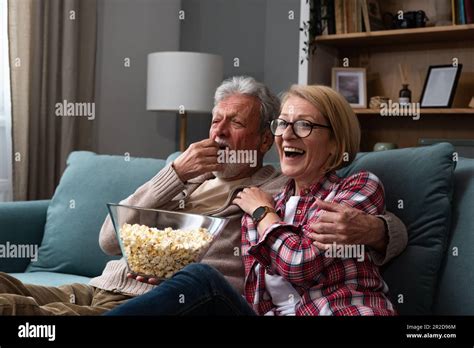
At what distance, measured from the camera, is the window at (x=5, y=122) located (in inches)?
113

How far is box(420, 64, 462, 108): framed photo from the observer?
2879 millimetres

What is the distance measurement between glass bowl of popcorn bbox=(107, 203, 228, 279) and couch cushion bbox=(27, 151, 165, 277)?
0.63 meters

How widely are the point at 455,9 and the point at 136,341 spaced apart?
230 centimetres

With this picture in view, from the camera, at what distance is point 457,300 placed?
131 centimetres

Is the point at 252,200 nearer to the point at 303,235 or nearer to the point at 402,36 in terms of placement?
the point at 303,235

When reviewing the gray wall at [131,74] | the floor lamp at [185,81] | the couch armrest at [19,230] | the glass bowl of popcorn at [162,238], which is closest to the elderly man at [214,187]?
the glass bowl of popcorn at [162,238]

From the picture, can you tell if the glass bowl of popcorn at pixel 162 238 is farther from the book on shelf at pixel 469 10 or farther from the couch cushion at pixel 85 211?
the book on shelf at pixel 469 10

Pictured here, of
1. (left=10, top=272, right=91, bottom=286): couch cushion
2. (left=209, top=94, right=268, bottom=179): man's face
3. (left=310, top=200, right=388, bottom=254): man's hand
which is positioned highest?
(left=209, top=94, right=268, bottom=179): man's face

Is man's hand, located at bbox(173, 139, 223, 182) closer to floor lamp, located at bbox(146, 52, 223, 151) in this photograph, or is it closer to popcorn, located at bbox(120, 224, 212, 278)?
popcorn, located at bbox(120, 224, 212, 278)

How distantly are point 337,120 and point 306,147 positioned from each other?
81 millimetres

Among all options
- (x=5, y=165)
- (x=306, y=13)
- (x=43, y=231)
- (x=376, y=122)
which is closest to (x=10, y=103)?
(x=5, y=165)

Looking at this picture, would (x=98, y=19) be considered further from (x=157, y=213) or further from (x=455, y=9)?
(x=157, y=213)

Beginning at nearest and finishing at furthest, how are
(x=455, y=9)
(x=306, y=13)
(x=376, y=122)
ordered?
(x=455, y=9) → (x=306, y=13) → (x=376, y=122)

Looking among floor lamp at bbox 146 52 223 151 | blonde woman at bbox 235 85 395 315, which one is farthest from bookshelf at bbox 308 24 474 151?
blonde woman at bbox 235 85 395 315
